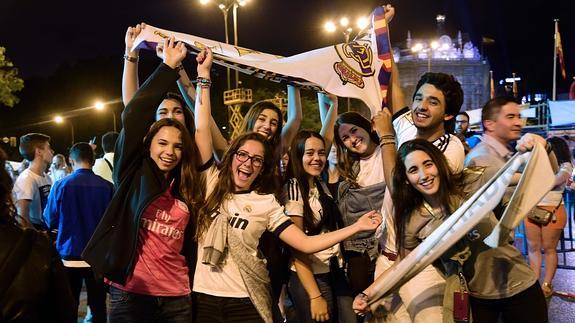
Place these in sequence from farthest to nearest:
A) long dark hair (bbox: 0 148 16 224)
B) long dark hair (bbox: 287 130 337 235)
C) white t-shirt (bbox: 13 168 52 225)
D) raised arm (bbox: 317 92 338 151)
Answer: white t-shirt (bbox: 13 168 52 225) < raised arm (bbox: 317 92 338 151) < long dark hair (bbox: 287 130 337 235) < long dark hair (bbox: 0 148 16 224)

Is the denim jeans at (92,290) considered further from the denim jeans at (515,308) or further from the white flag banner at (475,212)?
the denim jeans at (515,308)

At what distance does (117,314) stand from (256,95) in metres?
42.3

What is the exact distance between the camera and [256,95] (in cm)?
4478

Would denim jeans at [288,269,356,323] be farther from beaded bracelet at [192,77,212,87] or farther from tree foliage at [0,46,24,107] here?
tree foliage at [0,46,24,107]

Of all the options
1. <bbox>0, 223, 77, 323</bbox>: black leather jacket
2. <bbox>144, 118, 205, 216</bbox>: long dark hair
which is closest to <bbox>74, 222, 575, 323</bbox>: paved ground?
<bbox>144, 118, 205, 216</bbox>: long dark hair

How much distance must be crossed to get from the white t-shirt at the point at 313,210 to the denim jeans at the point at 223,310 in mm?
792

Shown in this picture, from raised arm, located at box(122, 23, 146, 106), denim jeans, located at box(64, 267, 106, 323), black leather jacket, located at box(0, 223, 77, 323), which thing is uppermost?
raised arm, located at box(122, 23, 146, 106)

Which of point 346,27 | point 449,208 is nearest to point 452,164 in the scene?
point 449,208

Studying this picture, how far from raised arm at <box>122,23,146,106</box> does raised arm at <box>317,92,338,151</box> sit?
1872mm

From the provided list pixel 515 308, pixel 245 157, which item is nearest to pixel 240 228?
pixel 245 157

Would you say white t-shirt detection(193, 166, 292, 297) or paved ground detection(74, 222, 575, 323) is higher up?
white t-shirt detection(193, 166, 292, 297)

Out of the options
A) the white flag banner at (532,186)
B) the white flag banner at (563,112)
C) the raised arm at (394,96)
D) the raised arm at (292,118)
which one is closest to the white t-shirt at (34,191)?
the raised arm at (292,118)

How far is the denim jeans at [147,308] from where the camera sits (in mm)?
3041

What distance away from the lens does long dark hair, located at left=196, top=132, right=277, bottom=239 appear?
129 inches
